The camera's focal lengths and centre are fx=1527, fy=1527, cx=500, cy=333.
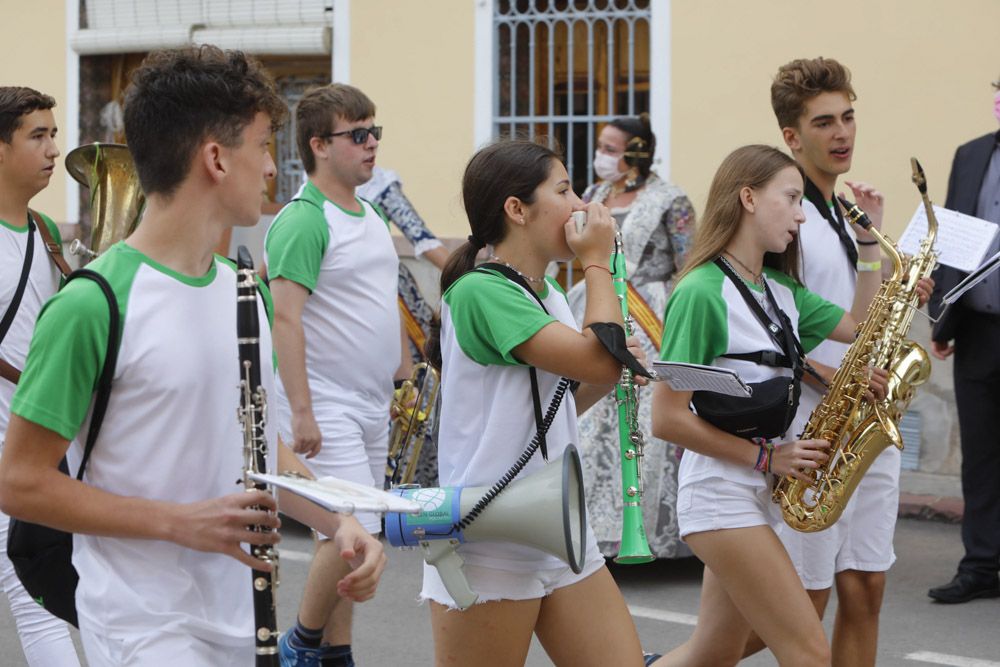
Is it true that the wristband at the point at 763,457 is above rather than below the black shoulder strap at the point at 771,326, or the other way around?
below

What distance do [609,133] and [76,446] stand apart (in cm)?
476

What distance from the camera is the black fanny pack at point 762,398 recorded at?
12.4 feet

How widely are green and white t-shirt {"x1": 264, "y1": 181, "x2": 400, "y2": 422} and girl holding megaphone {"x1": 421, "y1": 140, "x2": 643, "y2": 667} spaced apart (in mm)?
1591

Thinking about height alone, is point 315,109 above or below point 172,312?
above

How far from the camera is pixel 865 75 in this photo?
8594mm

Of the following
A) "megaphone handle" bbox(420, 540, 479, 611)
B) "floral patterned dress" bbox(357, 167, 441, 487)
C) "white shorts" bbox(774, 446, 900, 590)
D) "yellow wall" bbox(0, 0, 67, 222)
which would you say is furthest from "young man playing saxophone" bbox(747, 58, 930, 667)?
"yellow wall" bbox(0, 0, 67, 222)

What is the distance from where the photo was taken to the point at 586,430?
6.56 m

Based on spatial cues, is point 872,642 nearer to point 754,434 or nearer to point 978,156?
point 754,434

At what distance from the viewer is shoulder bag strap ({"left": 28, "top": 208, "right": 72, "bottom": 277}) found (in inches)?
186

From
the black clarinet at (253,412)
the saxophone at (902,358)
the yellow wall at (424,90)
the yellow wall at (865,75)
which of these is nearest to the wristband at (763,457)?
the saxophone at (902,358)

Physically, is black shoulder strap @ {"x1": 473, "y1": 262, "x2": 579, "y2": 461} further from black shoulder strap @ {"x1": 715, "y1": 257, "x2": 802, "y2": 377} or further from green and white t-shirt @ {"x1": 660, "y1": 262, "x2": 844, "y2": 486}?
black shoulder strap @ {"x1": 715, "y1": 257, "x2": 802, "y2": 377}

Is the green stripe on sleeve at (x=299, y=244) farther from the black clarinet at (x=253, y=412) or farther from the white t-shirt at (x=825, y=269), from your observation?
the black clarinet at (x=253, y=412)

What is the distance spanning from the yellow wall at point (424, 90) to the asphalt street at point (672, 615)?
3.32 metres

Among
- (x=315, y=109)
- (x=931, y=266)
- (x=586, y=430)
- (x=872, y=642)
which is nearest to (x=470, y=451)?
(x=872, y=642)
